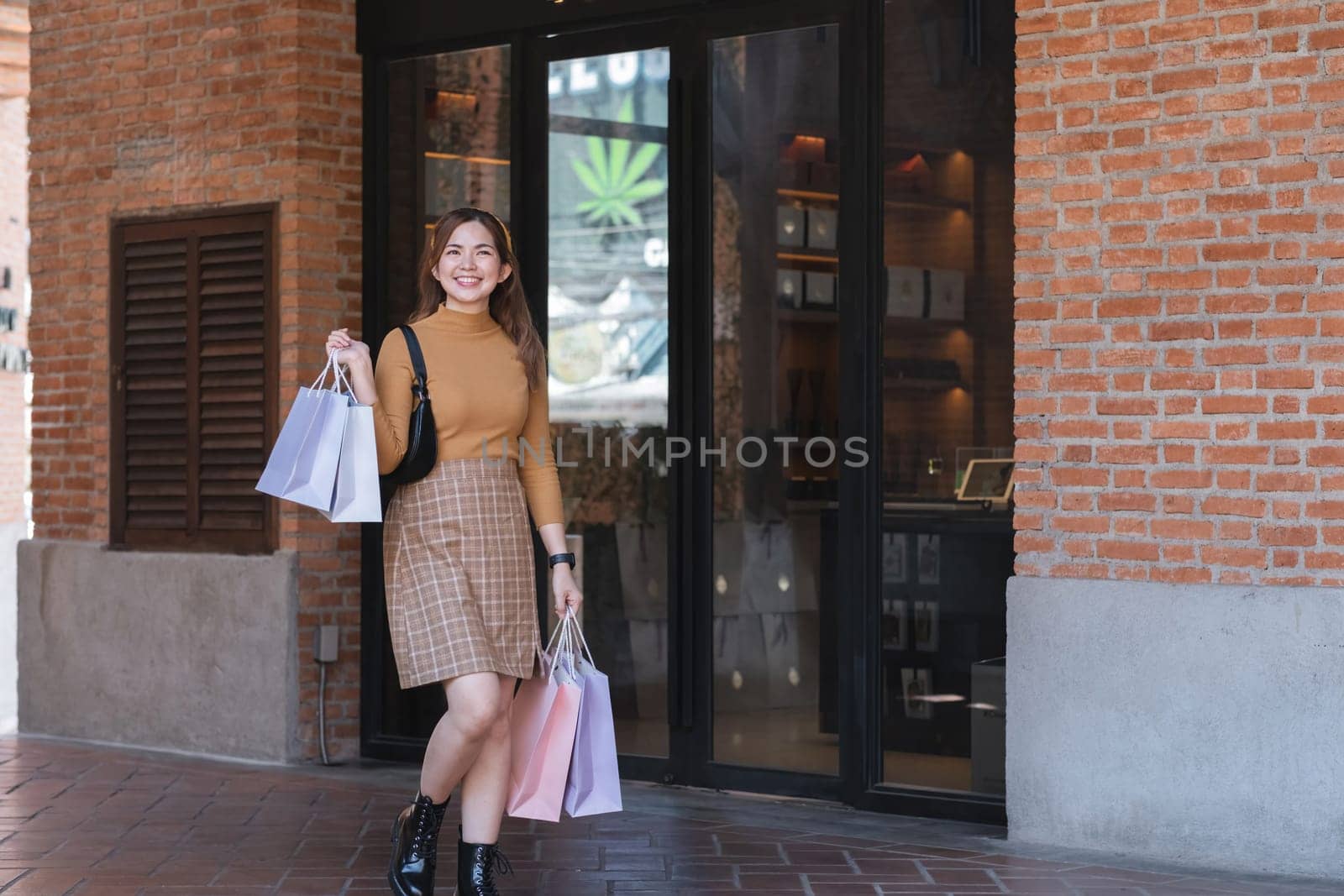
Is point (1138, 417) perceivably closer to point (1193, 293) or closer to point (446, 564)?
point (1193, 293)

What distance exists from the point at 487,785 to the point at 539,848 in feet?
3.17

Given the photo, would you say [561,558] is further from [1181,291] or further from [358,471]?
[1181,291]

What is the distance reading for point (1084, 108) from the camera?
5.36m

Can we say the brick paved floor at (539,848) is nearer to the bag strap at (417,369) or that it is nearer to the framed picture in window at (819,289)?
the bag strap at (417,369)

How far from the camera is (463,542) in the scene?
4512 millimetres

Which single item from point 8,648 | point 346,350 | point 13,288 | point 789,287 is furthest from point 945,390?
point 13,288

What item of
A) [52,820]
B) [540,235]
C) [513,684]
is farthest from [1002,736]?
[52,820]

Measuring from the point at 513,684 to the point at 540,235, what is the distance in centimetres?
278

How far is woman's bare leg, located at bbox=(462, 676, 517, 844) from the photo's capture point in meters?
4.60

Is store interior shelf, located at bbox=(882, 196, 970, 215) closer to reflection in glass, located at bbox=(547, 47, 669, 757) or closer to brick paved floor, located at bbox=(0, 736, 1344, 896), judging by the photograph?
reflection in glass, located at bbox=(547, 47, 669, 757)

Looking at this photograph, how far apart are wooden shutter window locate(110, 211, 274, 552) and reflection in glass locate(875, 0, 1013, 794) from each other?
270 centimetres

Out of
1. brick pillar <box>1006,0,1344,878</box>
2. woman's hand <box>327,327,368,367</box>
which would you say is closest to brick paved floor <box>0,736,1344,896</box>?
brick pillar <box>1006,0,1344,878</box>

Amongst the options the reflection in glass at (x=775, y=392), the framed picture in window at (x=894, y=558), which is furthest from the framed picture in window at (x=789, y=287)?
the framed picture in window at (x=894, y=558)

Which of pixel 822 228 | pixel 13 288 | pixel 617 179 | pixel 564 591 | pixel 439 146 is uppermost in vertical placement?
pixel 13 288
